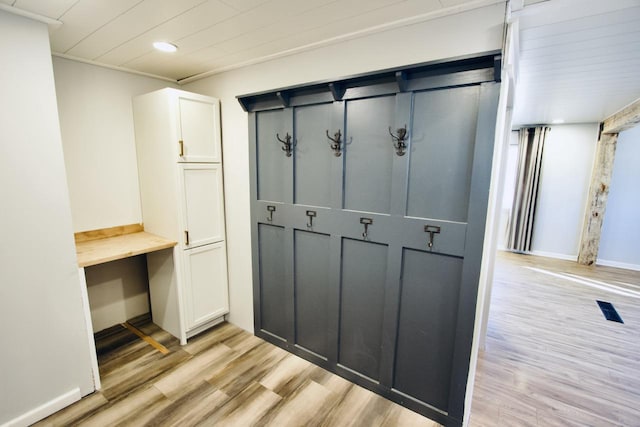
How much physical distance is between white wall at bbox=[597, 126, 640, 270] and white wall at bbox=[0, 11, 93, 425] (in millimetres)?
7162

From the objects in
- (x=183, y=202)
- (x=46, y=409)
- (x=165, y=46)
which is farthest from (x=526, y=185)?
(x=46, y=409)

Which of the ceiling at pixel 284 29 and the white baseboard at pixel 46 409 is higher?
the ceiling at pixel 284 29

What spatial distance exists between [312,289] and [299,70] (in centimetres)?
162

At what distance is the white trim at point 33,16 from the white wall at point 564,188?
6673 mm

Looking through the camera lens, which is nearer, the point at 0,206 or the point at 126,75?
the point at 0,206

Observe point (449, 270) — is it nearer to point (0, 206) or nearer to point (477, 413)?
point (477, 413)

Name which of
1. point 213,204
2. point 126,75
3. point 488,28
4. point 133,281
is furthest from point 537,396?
point 126,75

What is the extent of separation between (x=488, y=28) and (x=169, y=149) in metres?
2.22

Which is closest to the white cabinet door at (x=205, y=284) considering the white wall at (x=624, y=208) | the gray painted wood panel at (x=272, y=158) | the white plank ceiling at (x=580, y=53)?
the gray painted wood panel at (x=272, y=158)

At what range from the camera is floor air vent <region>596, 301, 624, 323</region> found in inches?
124

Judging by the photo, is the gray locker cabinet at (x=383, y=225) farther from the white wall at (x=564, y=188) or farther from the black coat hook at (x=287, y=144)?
the white wall at (x=564, y=188)

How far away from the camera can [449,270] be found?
1.62 metres

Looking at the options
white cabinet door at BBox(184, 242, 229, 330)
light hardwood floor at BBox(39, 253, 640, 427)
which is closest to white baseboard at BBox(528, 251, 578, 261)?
light hardwood floor at BBox(39, 253, 640, 427)

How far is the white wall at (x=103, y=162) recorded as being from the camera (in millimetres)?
2248
